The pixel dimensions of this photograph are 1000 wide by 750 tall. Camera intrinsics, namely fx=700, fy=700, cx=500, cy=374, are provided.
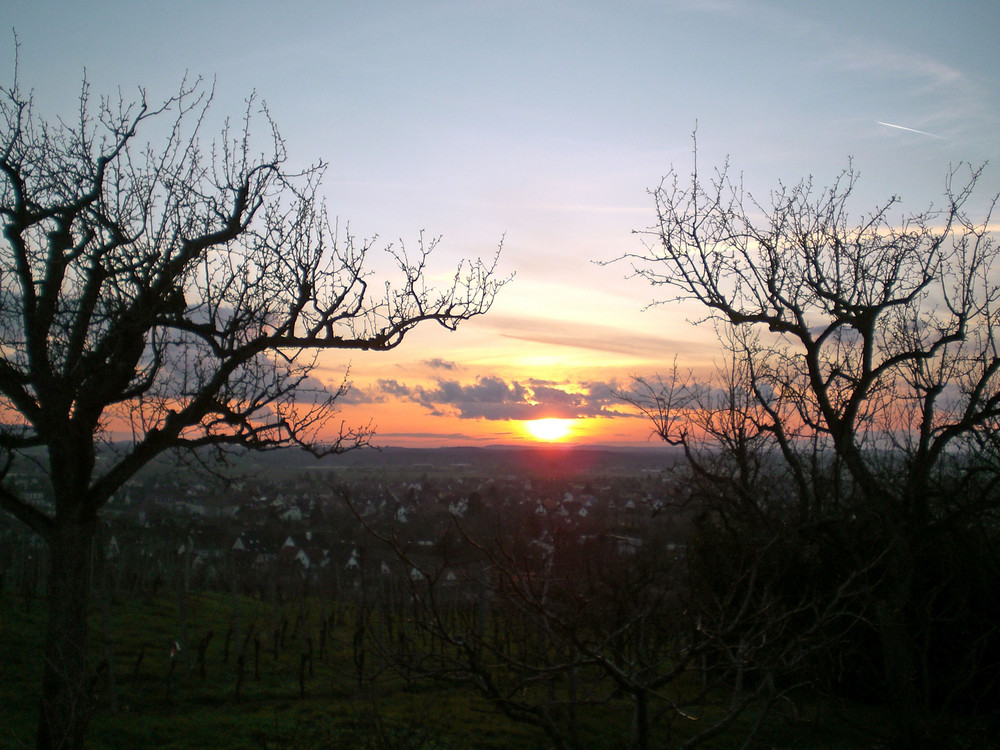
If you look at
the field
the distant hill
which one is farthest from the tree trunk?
the distant hill

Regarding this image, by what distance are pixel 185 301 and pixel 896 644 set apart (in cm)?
837

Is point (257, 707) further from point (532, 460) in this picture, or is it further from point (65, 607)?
point (532, 460)

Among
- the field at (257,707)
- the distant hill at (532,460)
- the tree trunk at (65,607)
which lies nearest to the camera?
the tree trunk at (65,607)

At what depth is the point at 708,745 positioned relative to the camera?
944cm

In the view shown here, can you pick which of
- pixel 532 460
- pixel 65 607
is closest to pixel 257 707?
pixel 65 607

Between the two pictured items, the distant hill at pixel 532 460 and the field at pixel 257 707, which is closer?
the field at pixel 257 707

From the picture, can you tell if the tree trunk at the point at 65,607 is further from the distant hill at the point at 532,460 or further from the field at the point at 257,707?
the distant hill at the point at 532,460

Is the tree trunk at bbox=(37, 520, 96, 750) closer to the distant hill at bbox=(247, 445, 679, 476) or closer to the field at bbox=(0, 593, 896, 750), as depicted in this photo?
the field at bbox=(0, 593, 896, 750)

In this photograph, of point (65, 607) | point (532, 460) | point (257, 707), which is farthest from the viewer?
point (532, 460)

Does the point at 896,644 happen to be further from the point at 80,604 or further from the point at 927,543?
the point at 80,604

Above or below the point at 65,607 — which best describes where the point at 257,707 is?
below

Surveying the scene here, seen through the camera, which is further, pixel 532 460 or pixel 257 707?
pixel 532 460

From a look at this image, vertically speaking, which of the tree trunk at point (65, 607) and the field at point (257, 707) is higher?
the tree trunk at point (65, 607)

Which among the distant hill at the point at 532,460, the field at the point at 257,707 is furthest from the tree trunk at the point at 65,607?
the distant hill at the point at 532,460
